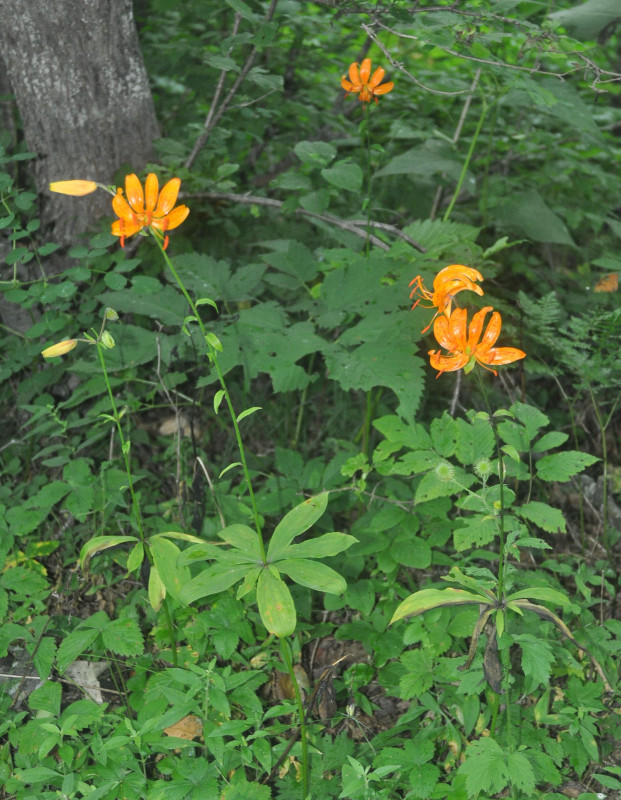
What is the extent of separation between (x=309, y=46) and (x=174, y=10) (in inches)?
34.0

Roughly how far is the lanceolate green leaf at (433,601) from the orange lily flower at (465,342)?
0.50m

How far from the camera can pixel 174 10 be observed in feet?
13.4

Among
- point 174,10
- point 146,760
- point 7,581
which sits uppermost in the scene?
point 174,10

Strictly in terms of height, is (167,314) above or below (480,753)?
above

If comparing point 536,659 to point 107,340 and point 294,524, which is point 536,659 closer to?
point 294,524

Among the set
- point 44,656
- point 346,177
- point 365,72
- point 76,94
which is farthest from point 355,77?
point 44,656

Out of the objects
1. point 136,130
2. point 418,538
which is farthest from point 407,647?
point 136,130

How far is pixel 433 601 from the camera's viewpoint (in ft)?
4.91

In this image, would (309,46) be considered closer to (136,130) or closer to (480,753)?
(136,130)

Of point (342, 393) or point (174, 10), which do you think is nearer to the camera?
point (342, 393)

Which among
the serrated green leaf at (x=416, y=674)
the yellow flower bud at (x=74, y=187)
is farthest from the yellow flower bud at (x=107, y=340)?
the serrated green leaf at (x=416, y=674)

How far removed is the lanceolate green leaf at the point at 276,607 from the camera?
1.46 m

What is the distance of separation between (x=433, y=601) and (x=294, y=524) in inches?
14.6

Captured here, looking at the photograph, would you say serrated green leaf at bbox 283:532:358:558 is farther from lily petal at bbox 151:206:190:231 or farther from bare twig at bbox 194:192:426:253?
bare twig at bbox 194:192:426:253
